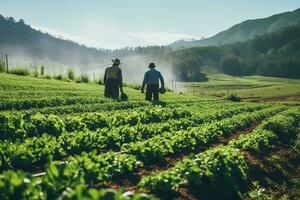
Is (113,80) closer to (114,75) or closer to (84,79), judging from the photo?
(114,75)

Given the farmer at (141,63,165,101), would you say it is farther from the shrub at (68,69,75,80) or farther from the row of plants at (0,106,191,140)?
the shrub at (68,69,75,80)

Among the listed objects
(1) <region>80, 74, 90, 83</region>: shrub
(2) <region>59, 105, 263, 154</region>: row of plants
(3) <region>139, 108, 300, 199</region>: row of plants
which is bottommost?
(3) <region>139, 108, 300, 199</region>: row of plants

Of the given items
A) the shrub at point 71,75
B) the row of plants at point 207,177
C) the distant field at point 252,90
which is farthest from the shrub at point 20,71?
the distant field at point 252,90

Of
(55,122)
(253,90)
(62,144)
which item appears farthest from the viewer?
(253,90)

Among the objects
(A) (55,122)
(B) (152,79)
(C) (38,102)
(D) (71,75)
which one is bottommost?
(A) (55,122)

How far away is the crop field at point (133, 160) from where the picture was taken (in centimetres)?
643

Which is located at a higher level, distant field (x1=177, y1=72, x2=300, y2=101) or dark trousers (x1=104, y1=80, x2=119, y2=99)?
dark trousers (x1=104, y1=80, x2=119, y2=99)

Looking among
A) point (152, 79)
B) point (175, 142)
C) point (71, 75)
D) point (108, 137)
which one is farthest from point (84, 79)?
point (175, 142)

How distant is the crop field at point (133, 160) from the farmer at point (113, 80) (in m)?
6.69

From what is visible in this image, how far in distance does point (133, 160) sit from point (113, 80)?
52.8 feet

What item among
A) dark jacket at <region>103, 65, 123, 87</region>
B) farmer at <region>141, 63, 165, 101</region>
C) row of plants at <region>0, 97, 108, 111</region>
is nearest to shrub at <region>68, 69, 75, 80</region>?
farmer at <region>141, 63, 165, 101</region>

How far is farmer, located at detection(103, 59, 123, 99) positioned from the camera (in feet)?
82.2

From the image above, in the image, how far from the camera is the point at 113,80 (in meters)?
25.2

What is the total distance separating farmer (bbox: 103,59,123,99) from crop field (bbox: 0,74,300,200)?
22.0 ft
